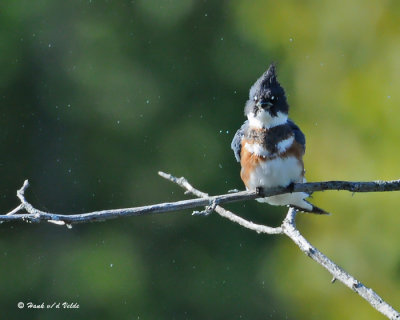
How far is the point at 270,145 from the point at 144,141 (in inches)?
177

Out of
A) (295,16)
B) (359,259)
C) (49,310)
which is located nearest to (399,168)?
(359,259)

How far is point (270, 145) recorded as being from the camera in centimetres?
345

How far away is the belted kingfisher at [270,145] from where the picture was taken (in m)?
3.36

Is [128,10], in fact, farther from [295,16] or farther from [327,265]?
[327,265]

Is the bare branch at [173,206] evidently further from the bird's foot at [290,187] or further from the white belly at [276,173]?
the white belly at [276,173]

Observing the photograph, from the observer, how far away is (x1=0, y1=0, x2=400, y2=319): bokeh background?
695 cm

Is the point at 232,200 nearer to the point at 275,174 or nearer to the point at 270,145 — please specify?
the point at 275,174

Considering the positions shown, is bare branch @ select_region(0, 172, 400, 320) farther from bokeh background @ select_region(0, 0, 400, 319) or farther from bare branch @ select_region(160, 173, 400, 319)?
bokeh background @ select_region(0, 0, 400, 319)

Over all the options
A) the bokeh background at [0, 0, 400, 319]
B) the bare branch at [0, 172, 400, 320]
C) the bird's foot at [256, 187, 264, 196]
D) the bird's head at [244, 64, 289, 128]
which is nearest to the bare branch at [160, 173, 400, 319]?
the bare branch at [0, 172, 400, 320]

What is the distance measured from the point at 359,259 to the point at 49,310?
2978mm

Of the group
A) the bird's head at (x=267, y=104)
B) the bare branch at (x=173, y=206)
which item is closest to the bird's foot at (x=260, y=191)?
the bare branch at (x=173, y=206)

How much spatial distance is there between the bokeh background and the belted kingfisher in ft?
9.41

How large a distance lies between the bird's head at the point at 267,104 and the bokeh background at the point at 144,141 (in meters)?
2.85

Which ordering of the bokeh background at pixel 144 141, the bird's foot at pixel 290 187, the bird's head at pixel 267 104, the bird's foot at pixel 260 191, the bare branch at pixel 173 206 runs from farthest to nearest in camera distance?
the bokeh background at pixel 144 141 → the bird's head at pixel 267 104 → the bird's foot at pixel 290 187 → the bird's foot at pixel 260 191 → the bare branch at pixel 173 206
